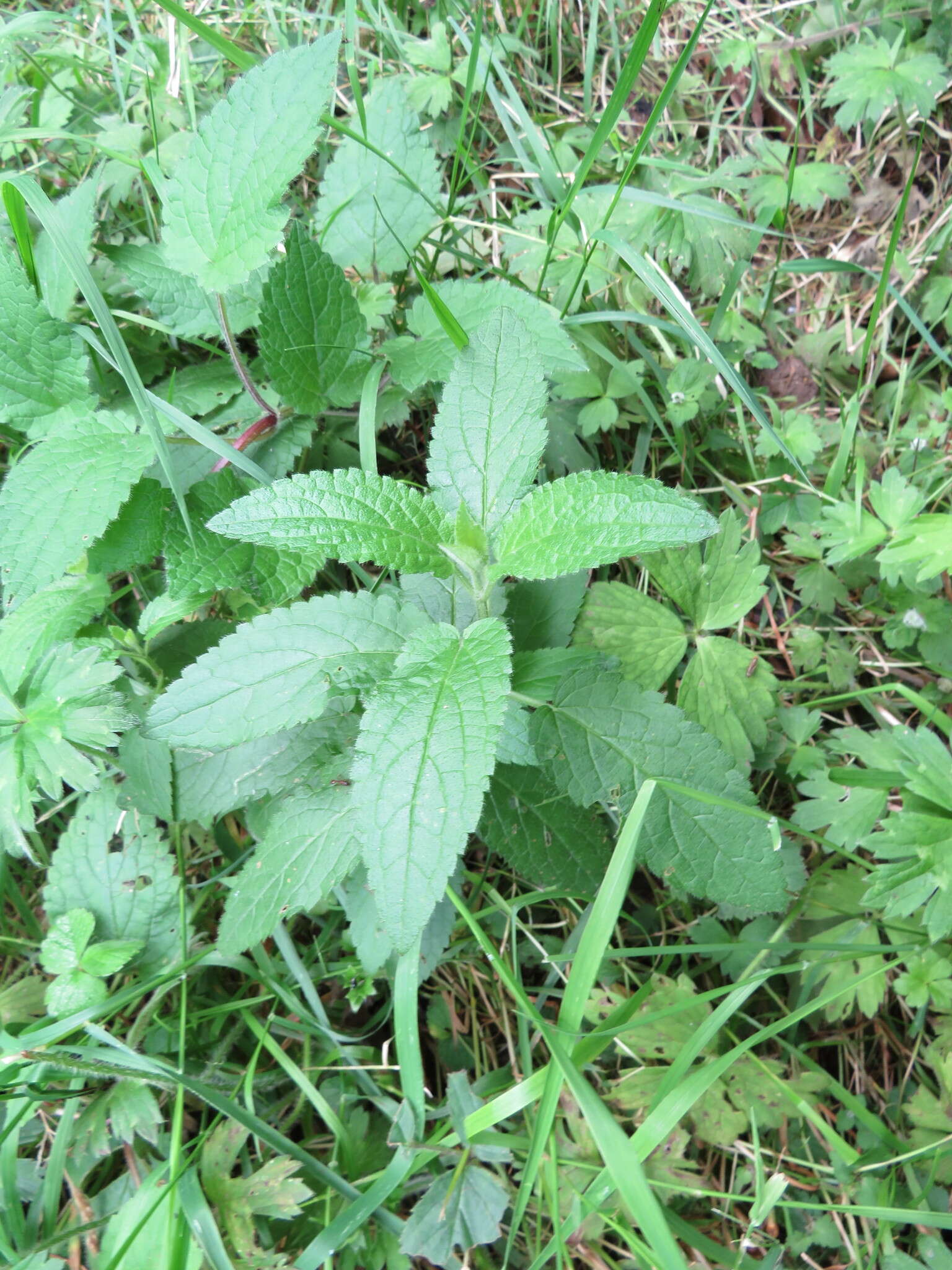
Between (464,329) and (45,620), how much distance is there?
111 centimetres

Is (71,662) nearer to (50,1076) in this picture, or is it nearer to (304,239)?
(50,1076)

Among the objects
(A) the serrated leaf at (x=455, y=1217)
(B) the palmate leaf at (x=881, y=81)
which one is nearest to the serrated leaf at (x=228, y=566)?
(A) the serrated leaf at (x=455, y=1217)

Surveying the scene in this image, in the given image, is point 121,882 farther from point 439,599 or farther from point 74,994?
point 439,599

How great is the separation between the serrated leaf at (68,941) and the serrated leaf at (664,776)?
44.2 inches

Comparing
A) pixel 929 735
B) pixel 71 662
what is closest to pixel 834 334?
pixel 929 735

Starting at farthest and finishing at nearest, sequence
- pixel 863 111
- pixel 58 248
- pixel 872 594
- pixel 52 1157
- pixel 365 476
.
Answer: pixel 863 111, pixel 872 594, pixel 52 1157, pixel 58 248, pixel 365 476

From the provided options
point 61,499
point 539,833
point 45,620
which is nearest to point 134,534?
point 61,499

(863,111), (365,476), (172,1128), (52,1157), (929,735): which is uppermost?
(863,111)

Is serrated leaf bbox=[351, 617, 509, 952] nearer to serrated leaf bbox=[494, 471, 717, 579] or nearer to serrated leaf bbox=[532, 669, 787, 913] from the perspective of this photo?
serrated leaf bbox=[494, 471, 717, 579]

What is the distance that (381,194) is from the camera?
207cm

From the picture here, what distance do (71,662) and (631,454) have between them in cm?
148

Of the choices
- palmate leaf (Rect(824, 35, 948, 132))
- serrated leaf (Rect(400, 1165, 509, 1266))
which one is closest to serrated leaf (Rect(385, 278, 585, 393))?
palmate leaf (Rect(824, 35, 948, 132))

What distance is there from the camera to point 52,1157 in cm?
185

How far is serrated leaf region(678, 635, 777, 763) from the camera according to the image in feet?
6.45
